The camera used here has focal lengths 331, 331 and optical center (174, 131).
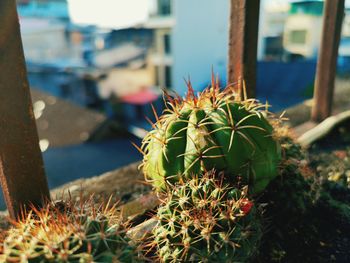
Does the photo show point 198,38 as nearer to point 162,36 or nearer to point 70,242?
point 162,36

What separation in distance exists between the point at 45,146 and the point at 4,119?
5867 mm

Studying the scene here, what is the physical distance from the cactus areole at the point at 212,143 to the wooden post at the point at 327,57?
57.9 inches

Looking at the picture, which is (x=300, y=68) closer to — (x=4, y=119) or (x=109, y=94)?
(x=109, y=94)

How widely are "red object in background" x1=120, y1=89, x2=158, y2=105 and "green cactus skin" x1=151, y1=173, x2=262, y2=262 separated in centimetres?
1183

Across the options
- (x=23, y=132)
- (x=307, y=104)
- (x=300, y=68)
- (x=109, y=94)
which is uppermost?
(x=23, y=132)

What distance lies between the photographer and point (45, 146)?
21.2 ft

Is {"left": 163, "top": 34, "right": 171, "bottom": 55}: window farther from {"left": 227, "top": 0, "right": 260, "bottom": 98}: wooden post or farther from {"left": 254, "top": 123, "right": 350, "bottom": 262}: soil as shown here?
{"left": 254, "top": 123, "right": 350, "bottom": 262}: soil

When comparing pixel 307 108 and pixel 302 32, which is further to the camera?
pixel 302 32

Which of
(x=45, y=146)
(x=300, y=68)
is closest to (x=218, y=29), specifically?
(x=300, y=68)

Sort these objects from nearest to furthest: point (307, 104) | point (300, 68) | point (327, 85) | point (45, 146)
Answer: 1. point (327, 85)
2. point (307, 104)
3. point (45, 146)
4. point (300, 68)

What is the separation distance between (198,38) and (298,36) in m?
4.36

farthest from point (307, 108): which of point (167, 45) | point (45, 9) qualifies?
point (45, 9)

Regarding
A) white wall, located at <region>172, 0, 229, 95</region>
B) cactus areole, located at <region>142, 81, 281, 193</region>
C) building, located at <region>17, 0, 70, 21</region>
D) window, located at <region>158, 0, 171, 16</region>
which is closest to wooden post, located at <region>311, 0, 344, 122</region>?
cactus areole, located at <region>142, 81, 281, 193</region>

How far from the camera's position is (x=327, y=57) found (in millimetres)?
2279
